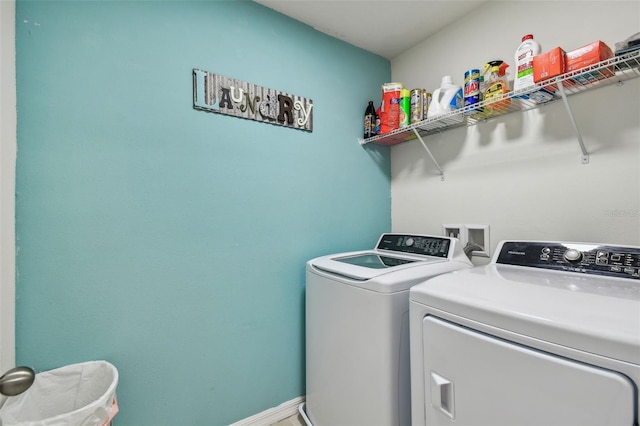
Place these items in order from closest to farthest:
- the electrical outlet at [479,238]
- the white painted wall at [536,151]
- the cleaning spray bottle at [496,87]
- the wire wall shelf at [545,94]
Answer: the wire wall shelf at [545,94] < the white painted wall at [536,151] < the cleaning spray bottle at [496,87] < the electrical outlet at [479,238]

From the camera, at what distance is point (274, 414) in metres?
1.65

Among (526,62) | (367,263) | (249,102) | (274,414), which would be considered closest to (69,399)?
(274,414)

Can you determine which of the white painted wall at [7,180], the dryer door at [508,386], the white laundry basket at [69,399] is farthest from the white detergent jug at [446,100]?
the white laundry basket at [69,399]

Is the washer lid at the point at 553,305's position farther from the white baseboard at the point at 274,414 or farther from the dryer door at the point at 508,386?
the white baseboard at the point at 274,414

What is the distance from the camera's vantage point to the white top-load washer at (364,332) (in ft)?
3.52

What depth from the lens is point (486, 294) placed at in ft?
2.75

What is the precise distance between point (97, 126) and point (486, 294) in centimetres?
166

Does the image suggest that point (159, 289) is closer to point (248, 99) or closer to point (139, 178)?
point (139, 178)

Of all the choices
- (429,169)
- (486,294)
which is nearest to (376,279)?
(486,294)

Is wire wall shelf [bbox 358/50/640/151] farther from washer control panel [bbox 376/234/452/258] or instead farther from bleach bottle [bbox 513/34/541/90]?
washer control panel [bbox 376/234/452/258]

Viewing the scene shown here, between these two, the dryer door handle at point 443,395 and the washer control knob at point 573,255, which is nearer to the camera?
the dryer door handle at point 443,395

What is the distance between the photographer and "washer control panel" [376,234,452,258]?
1493 millimetres

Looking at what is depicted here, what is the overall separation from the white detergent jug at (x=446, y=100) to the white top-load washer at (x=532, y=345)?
94 centimetres

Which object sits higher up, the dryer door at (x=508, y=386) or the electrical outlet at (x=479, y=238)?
the electrical outlet at (x=479, y=238)
